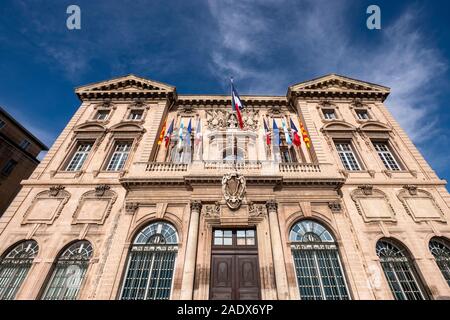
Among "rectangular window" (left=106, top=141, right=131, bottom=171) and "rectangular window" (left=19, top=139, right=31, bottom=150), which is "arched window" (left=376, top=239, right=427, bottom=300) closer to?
"rectangular window" (left=106, top=141, right=131, bottom=171)

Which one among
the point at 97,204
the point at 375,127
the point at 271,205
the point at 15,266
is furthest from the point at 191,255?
the point at 375,127

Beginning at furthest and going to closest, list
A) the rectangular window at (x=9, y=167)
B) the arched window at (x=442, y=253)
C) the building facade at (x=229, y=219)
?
the rectangular window at (x=9, y=167)
the arched window at (x=442, y=253)
the building facade at (x=229, y=219)

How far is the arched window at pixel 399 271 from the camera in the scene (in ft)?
28.2

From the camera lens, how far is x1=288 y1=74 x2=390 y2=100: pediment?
15953 mm

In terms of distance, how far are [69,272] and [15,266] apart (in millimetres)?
2411

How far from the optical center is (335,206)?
10.3 metres

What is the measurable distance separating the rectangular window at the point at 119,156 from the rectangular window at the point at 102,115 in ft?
8.85

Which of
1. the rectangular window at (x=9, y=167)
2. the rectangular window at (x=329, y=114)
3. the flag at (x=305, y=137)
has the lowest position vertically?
the flag at (x=305, y=137)

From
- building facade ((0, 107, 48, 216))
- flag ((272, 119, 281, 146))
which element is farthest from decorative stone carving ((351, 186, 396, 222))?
building facade ((0, 107, 48, 216))

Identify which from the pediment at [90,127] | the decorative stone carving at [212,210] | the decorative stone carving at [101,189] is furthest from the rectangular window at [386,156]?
the pediment at [90,127]

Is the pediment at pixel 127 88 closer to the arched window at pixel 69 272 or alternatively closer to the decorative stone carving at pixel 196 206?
the decorative stone carving at pixel 196 206

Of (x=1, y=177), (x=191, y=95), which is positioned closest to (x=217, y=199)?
(x=191, y=95)

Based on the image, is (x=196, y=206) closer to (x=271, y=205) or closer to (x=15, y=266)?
(x=271, y=205)
